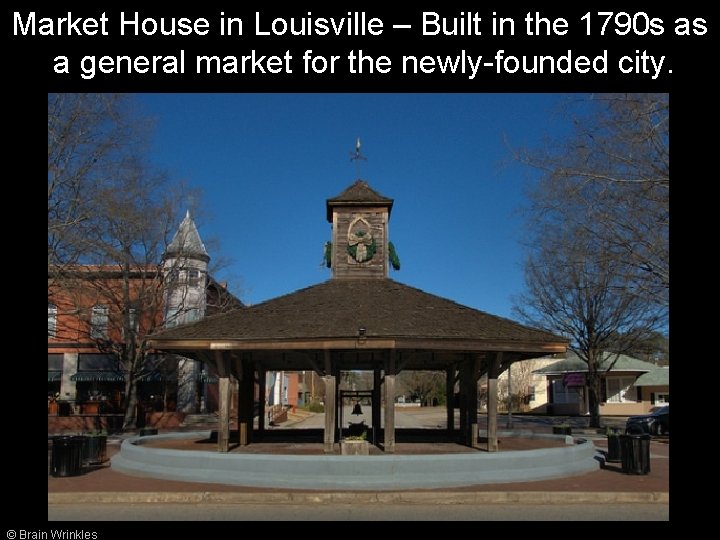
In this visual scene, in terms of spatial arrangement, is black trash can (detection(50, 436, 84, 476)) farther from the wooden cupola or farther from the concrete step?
the concrete step

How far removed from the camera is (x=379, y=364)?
63.9ft

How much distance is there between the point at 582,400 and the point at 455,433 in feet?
110

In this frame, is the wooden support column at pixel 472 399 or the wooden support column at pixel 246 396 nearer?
the wooden support column at pixel 472 399

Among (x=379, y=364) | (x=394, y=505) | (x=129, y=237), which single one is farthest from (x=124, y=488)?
(x=129, y=237)

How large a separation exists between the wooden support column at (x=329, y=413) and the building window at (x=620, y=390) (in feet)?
132

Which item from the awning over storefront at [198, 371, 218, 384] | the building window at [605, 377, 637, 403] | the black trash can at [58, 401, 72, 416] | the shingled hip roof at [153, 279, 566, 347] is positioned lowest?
the building window at [605, 377, 637, 403]

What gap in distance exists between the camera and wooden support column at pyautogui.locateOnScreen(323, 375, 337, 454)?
53.7 feet

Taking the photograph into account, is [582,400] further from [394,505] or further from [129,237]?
[394,505]

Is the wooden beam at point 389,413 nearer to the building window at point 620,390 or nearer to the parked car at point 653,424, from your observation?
the parked car at point 653,424

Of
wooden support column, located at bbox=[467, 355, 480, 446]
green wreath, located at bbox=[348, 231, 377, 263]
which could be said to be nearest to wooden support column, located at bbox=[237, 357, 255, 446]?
green wreath, located at bbox=[348, 231, 377, 263]

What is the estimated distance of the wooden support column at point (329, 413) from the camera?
16359 millimetres

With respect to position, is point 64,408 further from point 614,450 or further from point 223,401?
point 614,450

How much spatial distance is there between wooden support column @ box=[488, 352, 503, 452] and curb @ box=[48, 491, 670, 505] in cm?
368

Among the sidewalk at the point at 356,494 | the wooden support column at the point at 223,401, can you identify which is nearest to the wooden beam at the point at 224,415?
the wooden support column at the point at 223,401
